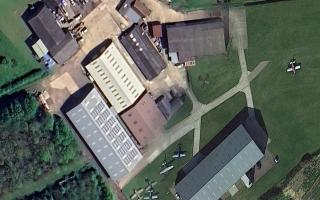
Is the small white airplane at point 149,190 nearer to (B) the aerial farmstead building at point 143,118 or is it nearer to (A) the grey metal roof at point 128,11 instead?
(B) the aerial farmstead building at point 143,118

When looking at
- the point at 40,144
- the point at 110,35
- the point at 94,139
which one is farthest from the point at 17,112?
the point at 110,35

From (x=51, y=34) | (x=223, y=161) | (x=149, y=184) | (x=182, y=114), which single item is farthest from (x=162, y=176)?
(x=51, y=34)

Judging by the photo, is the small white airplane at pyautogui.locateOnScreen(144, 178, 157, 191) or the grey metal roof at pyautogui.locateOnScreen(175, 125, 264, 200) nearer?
the grey metal roof at pyautogui.locateOnScreen(175, 125, 264, 200)

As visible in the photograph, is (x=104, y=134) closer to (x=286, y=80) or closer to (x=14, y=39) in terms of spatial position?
(x=14, y=39)

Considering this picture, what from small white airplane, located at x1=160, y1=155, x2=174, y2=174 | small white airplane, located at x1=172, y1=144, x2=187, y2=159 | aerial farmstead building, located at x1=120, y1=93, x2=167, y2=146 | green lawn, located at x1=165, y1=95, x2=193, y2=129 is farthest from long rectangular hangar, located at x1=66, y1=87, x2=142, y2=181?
green lawn, located at x1=165, y1=95, x2=193, y2=129

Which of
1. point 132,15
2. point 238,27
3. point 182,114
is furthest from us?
point 182,114

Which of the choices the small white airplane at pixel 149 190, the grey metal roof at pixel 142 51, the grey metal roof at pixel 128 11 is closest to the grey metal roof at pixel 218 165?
the small white airplane at pixel 149 190

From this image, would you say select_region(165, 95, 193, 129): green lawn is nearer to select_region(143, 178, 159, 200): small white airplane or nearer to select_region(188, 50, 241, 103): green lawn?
select_region(188, 50, 241, 103): green lawn
